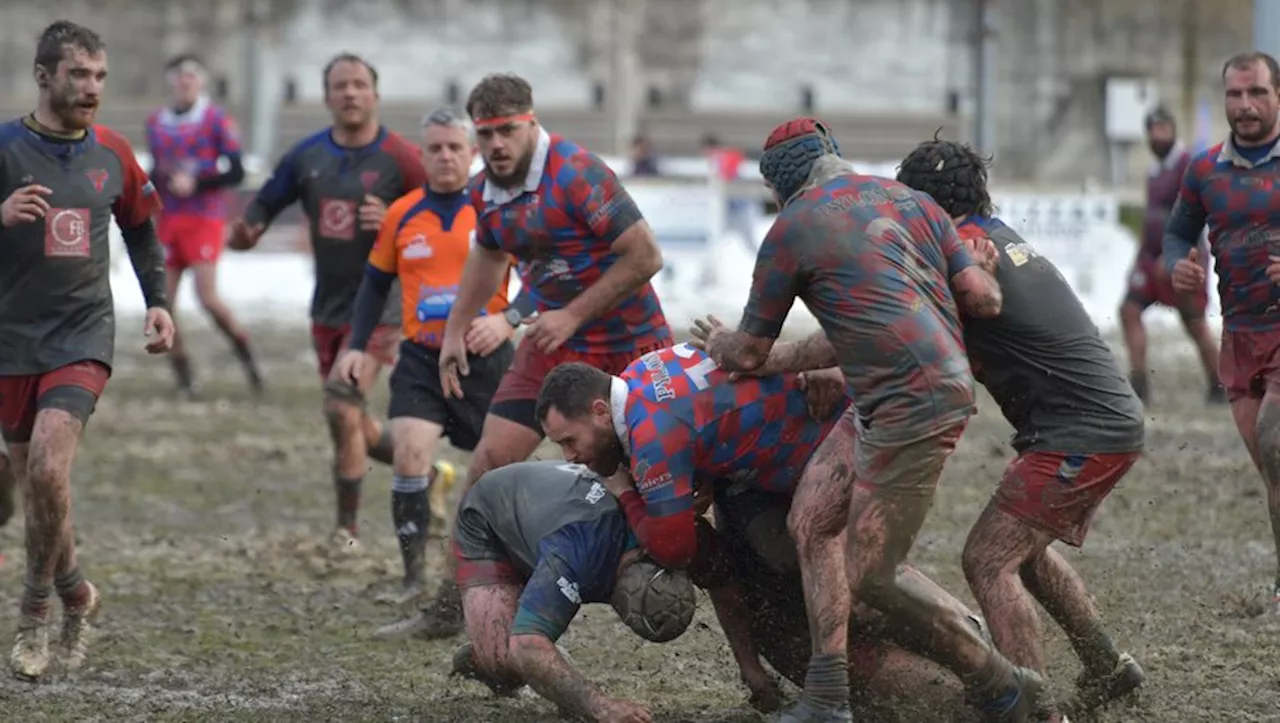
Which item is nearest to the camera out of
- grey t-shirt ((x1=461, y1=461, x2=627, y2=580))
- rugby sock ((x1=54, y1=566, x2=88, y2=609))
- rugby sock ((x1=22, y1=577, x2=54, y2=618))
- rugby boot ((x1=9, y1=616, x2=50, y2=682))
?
grey t-shirt ((x1=461, y1=461, x2=627, y2=580))

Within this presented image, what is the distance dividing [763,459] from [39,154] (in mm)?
2889

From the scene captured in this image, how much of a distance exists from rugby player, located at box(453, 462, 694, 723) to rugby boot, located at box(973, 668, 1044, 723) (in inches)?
37.7

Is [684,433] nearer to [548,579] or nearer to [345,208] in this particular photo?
[548,579]

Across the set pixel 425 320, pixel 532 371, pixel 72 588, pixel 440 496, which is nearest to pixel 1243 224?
pixel 532 371

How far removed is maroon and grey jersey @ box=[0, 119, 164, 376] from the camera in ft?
24.1

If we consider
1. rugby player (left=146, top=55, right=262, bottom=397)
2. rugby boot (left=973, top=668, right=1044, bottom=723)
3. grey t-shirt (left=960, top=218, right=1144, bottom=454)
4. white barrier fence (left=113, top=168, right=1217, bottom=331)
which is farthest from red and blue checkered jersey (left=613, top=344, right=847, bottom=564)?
white barrier fence (left=113, top=168, right=1217, bottom=331)

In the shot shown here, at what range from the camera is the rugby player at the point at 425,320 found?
8.57 meters

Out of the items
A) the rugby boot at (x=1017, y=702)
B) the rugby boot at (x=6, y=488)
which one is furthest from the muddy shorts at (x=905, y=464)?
the rugby boot at (x=6, y=488)

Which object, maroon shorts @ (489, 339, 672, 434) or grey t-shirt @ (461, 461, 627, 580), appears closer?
grey t-shirt @ (461, 461, 627, 580)

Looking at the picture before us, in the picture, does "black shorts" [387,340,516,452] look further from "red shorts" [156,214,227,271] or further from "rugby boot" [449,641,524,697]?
"red shorts" [156,214,227,271]

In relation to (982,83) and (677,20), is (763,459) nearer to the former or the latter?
(982,83)

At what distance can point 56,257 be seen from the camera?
740 centimetres

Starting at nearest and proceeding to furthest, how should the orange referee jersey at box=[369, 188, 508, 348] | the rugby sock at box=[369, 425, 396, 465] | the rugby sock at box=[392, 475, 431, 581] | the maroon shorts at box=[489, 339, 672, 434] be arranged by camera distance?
the maroon shorts at box=[489, 339, 672, 434], the rugby sock at box=[392, 475, 431, 581], the orange referee jersey at box=[369, 188, 508, 348], the rugby sock at box=[369, 425, 396, 465]

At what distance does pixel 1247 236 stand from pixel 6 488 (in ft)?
16.6
